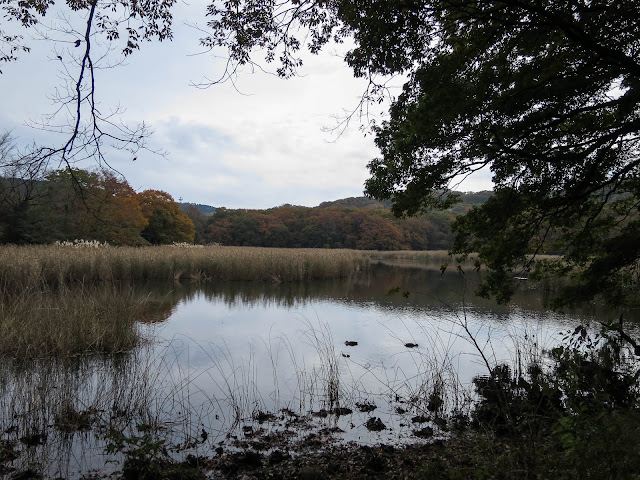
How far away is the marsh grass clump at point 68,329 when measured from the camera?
5.31 metres

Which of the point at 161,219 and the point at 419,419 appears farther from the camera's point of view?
the point at 161,219

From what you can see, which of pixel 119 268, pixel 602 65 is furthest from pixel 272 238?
pixel 602 65

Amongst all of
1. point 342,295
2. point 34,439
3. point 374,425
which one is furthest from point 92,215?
point 342,295

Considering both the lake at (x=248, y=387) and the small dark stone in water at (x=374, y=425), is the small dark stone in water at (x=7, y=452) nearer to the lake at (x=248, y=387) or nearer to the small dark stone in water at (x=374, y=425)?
the lake at (x=248, y=387)

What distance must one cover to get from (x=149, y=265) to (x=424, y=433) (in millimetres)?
14850

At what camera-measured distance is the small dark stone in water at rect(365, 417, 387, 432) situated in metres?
3.80

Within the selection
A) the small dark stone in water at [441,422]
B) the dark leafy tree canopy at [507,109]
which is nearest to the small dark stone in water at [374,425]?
the small dark stone in water at [441,422]

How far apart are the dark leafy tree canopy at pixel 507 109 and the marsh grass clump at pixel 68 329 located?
13.7ft

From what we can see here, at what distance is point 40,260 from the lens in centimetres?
1258

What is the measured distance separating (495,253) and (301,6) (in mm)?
3289

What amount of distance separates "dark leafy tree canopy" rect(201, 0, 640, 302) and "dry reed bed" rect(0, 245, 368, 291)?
1048cm

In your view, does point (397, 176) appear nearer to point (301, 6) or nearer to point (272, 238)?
point (301, 6)

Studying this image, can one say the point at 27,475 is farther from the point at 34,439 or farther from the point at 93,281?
the point at 93,281

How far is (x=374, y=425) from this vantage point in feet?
12.6
